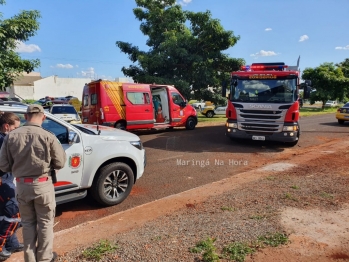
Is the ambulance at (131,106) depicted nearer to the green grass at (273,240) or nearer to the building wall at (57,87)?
the green grass at (273,240)

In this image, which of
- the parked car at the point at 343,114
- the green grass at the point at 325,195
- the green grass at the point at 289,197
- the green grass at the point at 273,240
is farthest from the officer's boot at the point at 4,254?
the parked car at the point at 343,114

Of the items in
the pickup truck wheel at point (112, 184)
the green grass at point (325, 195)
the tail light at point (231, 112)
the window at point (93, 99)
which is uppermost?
the window at point (93, 99)

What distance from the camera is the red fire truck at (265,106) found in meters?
9.39

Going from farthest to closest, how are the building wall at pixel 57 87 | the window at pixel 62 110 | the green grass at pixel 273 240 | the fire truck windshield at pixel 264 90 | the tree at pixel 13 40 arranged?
the building wall at pixel 57 87 < the window at pixel 62 110 < the fire truck windshield at pixel 264 90 < the tree at pixel 13 40 < the green grass at pixel 273 240

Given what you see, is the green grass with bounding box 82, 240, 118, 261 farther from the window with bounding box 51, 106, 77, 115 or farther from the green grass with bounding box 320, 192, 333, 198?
the window with bounding box 51, 106, 77, 115

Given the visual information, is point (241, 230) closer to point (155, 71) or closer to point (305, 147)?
point (305, 147)

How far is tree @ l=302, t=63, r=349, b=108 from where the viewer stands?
34.8 meters

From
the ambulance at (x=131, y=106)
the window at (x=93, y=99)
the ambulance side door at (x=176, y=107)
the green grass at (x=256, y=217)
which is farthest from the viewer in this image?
the ambulance side door at (x=176, y=107)

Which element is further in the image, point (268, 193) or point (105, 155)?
point (268, 193)

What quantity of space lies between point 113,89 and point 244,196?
8.43 meters

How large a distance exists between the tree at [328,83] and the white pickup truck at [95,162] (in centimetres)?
3614

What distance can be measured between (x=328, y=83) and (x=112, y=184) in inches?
1467

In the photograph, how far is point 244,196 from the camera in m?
4.91

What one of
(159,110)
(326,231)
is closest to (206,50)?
(159,110)
